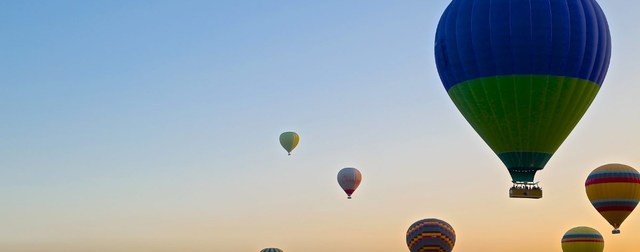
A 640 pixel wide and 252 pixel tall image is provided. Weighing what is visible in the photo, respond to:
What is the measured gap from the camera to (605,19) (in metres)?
43.2

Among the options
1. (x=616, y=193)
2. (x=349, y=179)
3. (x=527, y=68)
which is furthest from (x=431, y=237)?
(x=527, y=68)

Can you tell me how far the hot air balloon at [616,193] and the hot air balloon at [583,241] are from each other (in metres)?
8.44

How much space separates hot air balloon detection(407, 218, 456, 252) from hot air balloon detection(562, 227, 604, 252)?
12555 mm

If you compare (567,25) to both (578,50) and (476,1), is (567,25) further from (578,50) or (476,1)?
(476,1)

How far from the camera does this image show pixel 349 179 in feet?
269

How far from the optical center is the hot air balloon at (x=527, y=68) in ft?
134

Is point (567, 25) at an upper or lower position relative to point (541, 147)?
upper

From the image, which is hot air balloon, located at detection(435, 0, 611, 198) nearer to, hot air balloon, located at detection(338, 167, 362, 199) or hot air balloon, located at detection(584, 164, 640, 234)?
hot air balloon, located at detection(584, 164, 640, 234)

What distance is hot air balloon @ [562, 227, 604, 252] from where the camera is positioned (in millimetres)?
69375

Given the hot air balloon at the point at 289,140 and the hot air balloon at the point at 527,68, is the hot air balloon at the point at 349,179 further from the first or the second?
the hot air balloon at the point at 527,68

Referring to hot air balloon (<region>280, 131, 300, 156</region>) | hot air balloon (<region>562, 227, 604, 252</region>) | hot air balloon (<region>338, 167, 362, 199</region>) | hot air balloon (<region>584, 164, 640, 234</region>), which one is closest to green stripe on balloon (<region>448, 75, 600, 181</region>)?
hot air balloon (<region>584, 164, 640, 234</region>)

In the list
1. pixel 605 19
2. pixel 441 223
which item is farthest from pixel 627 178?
pixel 605 19

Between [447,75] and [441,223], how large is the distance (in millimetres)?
21622

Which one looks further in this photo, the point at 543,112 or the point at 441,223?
the point at 441,223
